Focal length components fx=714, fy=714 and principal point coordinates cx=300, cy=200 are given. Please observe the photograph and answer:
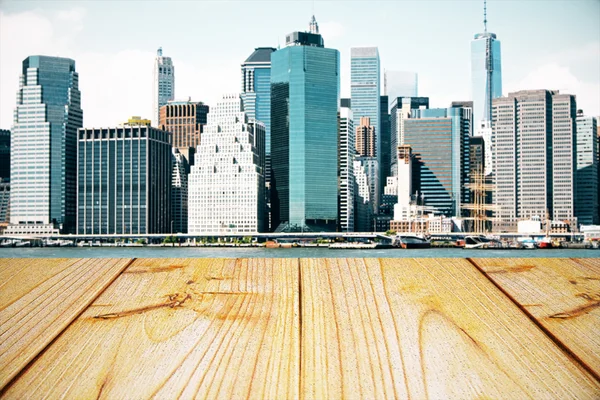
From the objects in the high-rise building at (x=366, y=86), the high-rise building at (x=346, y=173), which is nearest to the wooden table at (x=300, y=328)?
the high-rise building at (x=346, y=173)

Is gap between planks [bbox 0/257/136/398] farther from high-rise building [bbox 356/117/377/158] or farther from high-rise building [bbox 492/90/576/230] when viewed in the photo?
high-rise building [bbox 356/117/377/158]

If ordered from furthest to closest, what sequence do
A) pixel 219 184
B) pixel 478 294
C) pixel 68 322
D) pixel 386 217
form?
pixel 386 217 < pixel 219 184 < pixel 478 294 < pixel 68 322

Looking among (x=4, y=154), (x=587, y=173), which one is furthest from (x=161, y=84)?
(x=587, y=173)

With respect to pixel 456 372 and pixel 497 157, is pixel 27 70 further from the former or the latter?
pixel 456 372

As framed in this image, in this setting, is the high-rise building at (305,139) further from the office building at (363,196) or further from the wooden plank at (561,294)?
the wooden plank at (561,294)

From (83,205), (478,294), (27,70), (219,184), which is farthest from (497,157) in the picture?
(478,294)

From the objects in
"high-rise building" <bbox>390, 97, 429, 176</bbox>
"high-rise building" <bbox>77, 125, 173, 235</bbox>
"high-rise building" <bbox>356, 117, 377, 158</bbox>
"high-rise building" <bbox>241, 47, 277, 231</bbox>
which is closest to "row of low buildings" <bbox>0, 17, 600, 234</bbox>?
"high-rise building" <bbox>77, 125, 173, 235</bbox>

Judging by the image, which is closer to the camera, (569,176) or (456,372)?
(456,372)
